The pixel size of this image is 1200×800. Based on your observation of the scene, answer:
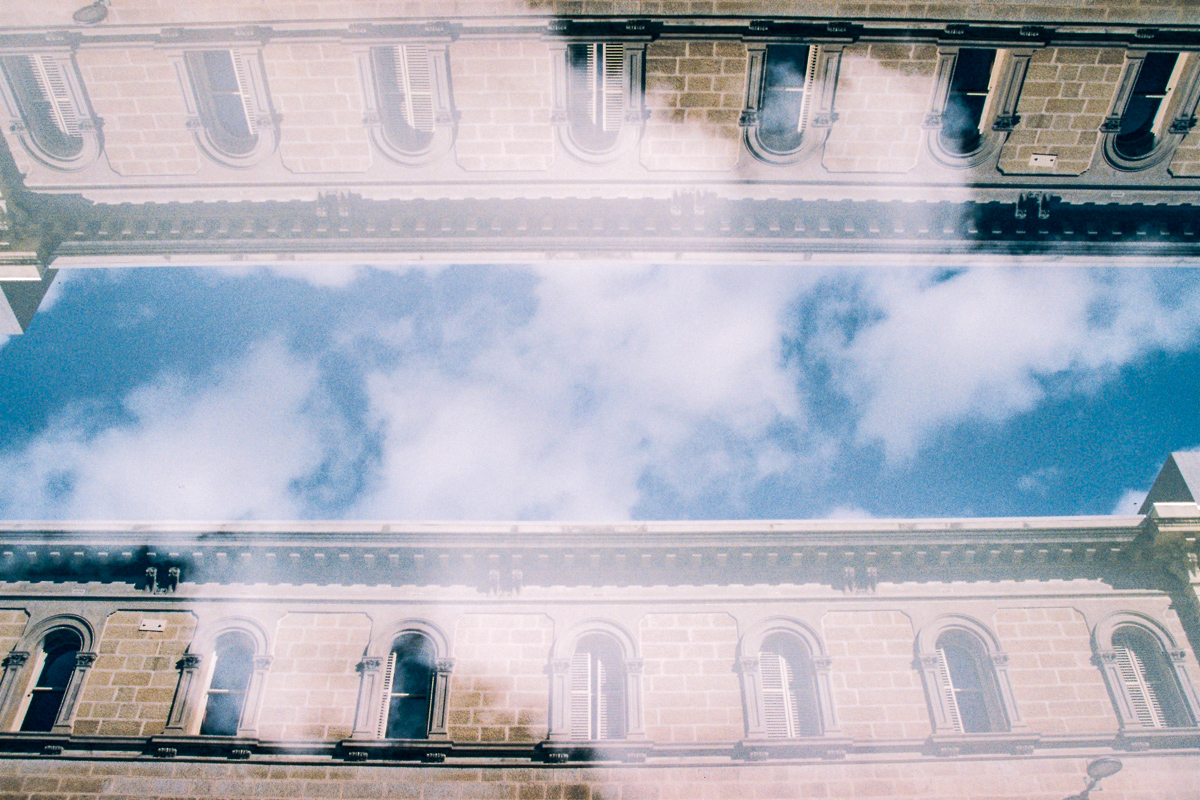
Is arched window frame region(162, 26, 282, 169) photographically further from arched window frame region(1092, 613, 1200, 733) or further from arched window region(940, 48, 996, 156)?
arched window frame region(1092, 613, 1200, 733)

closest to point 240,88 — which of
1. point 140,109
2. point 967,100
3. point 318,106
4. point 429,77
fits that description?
point 318,106

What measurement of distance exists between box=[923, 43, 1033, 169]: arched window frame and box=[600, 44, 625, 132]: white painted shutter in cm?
482

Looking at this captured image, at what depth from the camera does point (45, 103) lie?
10430 millimetres

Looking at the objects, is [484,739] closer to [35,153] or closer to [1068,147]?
[35,153]

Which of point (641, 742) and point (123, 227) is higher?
point (123, 227)

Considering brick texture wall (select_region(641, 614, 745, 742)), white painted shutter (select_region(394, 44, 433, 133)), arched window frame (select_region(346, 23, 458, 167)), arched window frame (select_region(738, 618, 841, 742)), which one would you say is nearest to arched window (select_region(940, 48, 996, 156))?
arched window frame (select_region(346, 23, 458, 167))

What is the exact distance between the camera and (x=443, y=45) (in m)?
10.1

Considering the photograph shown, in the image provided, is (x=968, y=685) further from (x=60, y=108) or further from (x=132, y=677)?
(x=60, y=108)

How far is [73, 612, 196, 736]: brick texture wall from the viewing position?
1045 cm

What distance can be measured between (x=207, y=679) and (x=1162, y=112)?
58.9 feet

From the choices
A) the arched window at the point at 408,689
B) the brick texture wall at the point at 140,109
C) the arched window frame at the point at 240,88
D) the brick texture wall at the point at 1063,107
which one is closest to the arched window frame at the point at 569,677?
the arched window at the point at 408,689

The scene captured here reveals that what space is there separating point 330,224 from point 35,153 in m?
4.72

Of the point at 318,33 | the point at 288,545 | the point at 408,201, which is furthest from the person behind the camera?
the point at 288,545

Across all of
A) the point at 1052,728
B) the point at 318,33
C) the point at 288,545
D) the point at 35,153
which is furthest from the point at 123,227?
the point at 1052,728
